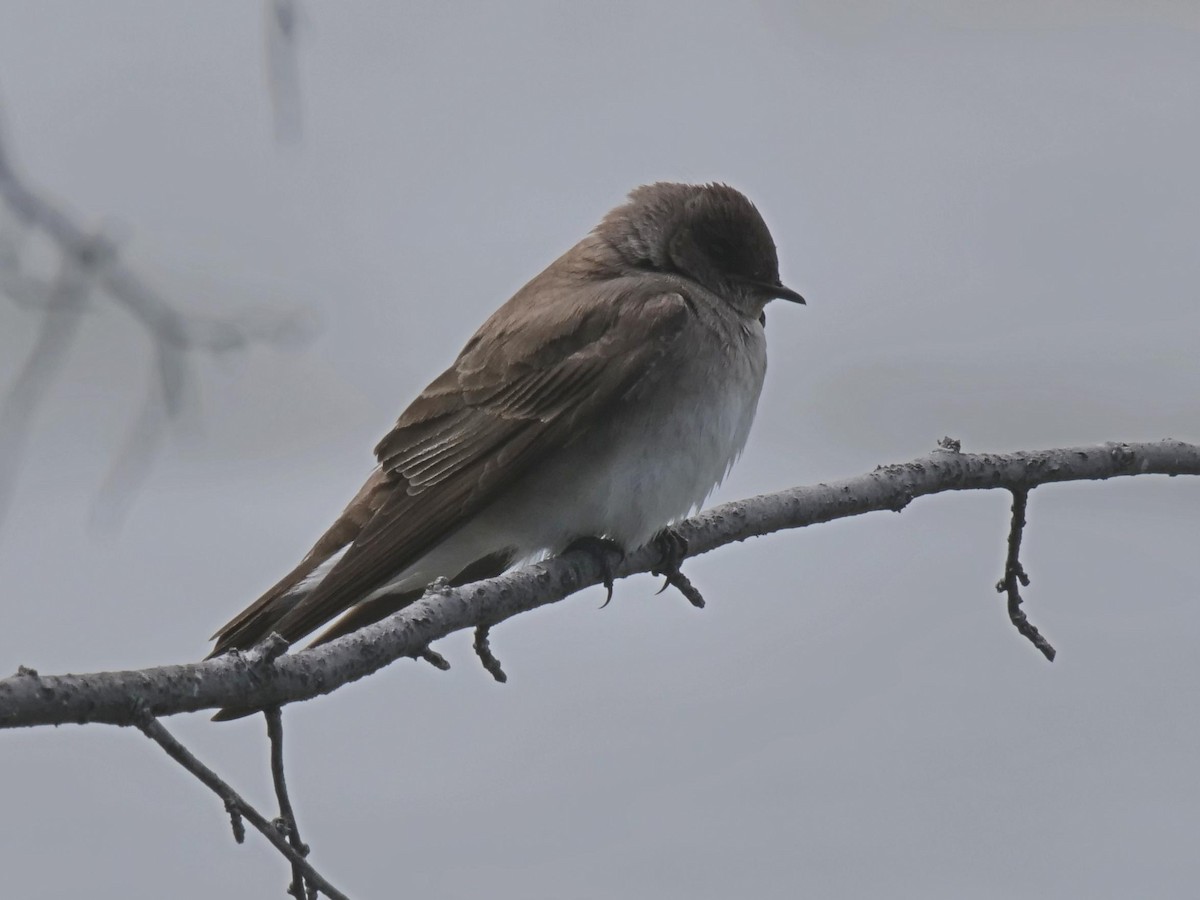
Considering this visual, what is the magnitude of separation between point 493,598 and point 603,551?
121cm

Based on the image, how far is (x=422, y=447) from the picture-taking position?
580 centimetres

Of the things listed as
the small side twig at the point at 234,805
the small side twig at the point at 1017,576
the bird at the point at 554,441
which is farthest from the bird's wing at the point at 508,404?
the small side twig at the point at 234,805

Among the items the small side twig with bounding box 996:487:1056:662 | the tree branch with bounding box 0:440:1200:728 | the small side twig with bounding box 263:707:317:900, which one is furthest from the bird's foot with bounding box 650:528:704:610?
the small side twig with bounding box 263:707:317:900

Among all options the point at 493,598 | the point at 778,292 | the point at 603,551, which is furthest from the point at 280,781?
the point at 778,292

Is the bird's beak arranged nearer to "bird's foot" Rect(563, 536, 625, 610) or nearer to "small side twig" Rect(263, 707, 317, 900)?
"bird's foot" Rect(563, 536, 625, 610)

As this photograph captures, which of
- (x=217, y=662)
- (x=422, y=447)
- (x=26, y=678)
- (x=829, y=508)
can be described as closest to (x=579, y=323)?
(x=422, y=447)

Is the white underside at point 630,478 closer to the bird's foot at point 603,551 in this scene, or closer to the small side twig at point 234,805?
the bird's foot at point 603,551

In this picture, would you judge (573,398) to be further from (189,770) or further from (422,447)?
(189,770)

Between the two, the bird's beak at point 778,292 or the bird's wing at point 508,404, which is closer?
the bird's wing at point 508,404

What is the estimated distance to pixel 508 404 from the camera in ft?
19.1

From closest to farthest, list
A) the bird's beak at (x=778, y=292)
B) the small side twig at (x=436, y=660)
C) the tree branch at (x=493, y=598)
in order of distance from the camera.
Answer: the tree branch at (x=493, y=598)
the small side twig at (x=436, y=660)
the bird's beak at (x=778, y=292)

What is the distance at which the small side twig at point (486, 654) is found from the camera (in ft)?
14.8

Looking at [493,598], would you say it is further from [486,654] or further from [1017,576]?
[1017,576]

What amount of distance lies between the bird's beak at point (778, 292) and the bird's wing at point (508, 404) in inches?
20.5
